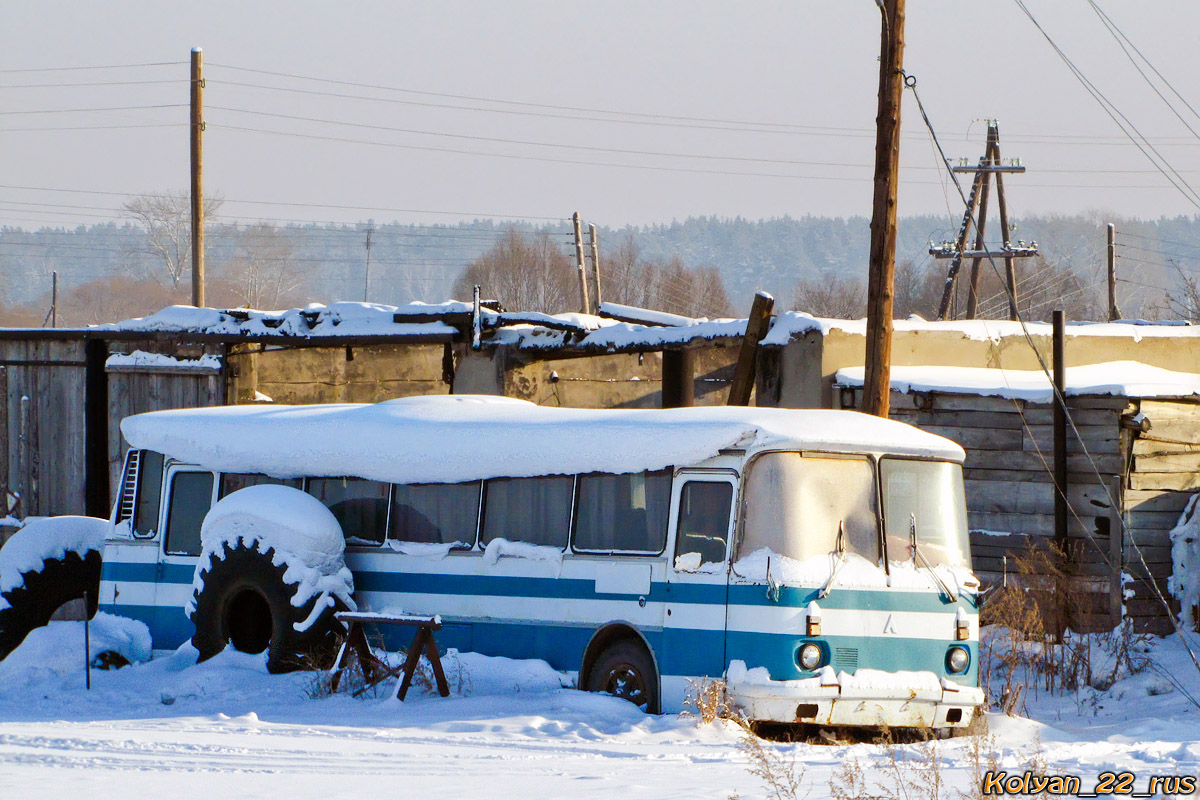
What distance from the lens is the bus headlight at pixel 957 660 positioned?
10523mm

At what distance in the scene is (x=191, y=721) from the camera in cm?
992

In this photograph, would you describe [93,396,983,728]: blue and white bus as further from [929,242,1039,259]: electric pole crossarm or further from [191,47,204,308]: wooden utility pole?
[929,242,1039,259]: electric pole crossarm

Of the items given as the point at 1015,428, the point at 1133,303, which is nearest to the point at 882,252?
the point at 1015,428

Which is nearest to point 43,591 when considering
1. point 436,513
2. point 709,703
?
point 436,513

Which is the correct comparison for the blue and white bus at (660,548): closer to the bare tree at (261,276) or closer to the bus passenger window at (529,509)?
the bus passenger window at (529,509)

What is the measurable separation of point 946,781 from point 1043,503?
869cm

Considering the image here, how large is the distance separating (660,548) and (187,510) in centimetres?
527

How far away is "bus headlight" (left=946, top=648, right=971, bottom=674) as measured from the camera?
1052 centimetres

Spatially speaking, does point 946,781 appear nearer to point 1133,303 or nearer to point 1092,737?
point 1092,737

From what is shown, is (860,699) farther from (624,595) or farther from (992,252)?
(992,252)

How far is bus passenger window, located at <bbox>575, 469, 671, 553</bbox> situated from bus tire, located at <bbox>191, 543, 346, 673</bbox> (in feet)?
8.25

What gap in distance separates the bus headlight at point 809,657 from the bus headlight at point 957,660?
3.83 ft

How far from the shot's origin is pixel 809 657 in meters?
9.94

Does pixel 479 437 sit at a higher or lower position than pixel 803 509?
higher
